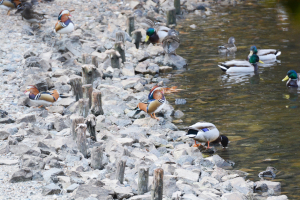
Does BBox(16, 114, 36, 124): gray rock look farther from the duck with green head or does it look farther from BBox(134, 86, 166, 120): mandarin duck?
the duck with green head

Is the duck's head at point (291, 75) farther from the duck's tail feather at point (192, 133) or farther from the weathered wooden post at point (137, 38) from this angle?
the weathered wooden post at point (137, 38)


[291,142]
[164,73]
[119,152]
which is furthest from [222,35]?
[119,152]

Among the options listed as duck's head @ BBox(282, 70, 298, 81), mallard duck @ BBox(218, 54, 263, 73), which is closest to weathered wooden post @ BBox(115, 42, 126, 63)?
mallard duck @ BBox(218, 54, 263, 73)

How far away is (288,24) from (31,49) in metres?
9.46

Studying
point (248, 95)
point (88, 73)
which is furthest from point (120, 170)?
point (248, 95)

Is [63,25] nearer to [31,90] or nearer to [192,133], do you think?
[31,90]

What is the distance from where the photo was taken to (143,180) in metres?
4.32

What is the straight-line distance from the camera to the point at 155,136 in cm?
661

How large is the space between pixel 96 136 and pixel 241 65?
5791 millimetres

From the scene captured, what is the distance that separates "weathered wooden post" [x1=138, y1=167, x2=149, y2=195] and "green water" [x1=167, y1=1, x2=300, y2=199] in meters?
1.90

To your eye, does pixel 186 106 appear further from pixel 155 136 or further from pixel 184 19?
pixel 184 19

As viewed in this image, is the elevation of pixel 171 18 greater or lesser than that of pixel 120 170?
greater

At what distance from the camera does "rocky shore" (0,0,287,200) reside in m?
4.45

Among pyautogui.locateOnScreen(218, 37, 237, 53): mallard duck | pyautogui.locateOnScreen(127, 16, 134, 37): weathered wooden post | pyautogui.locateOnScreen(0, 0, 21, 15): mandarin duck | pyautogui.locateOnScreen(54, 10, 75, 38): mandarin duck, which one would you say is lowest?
pyautogui.locateOnScreen(218, 37, 237, 53): mallard duck
